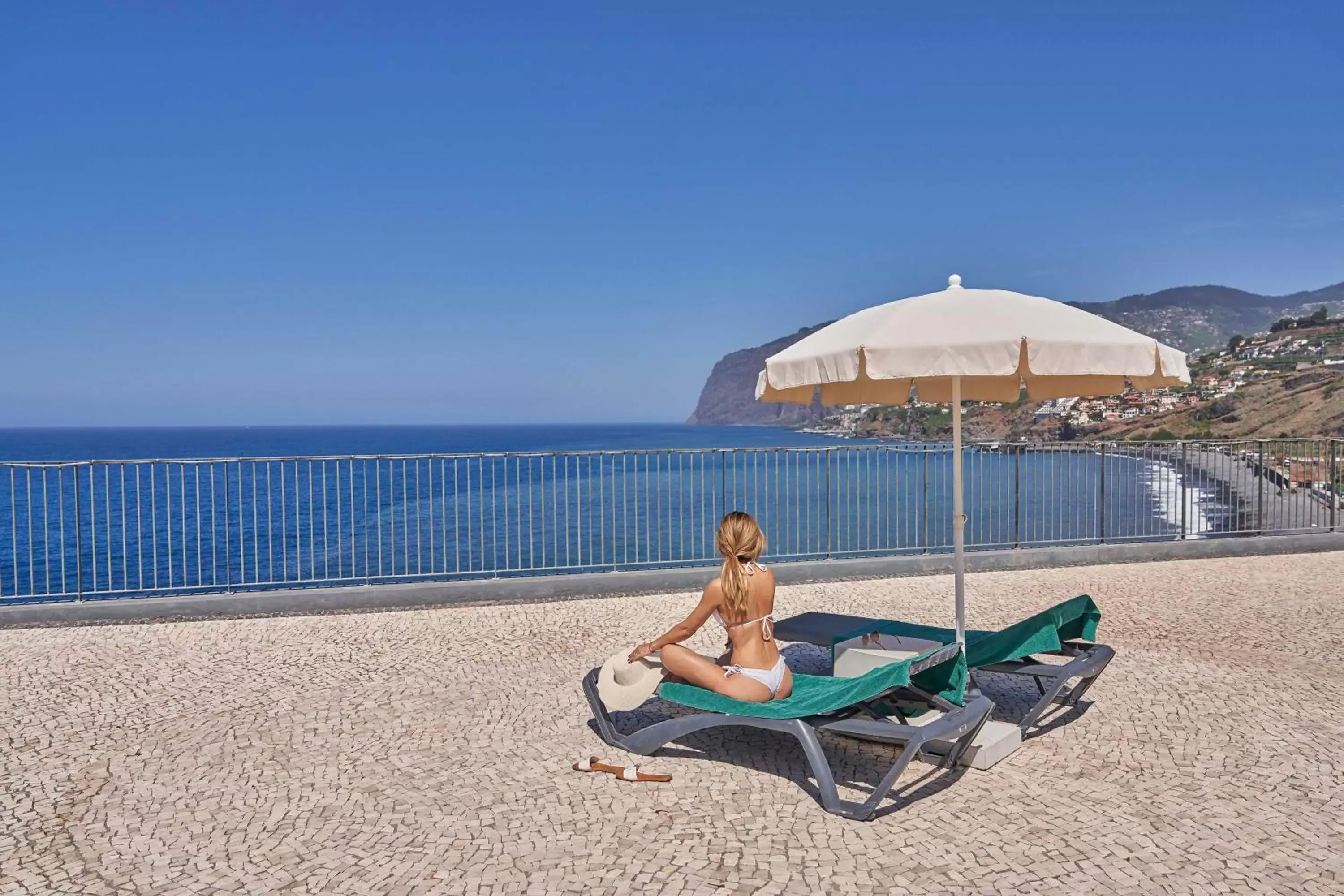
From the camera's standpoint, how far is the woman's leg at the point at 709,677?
435 centimetres

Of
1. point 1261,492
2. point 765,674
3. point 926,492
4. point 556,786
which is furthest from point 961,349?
point 1261,492

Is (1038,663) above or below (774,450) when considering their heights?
below

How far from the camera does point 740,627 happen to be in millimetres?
4418

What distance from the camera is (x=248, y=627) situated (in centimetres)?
776

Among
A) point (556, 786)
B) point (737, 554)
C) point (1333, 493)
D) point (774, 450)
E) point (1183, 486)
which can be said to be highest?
point (774, 450)

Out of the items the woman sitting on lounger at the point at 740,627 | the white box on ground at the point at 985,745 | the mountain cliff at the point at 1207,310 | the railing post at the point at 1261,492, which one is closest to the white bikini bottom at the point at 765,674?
the woman sitting on lounger at the point at 740,627

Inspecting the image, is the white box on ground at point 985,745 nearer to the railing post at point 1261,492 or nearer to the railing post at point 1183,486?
the railing post at point 1183,486

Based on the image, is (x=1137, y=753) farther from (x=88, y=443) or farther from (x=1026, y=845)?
(x=88, y=443)

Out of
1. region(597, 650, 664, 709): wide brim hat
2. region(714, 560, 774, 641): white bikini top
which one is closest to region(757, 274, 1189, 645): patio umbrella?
region(714, 560, 774, 641): white bikini top

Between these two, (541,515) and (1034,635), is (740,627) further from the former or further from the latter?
(541,515)

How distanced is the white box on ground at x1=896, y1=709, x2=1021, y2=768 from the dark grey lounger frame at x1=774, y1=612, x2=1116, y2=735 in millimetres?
122

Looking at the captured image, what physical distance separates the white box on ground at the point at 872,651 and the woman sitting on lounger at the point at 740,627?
69 centimetres

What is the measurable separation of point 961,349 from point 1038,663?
75.3 inches

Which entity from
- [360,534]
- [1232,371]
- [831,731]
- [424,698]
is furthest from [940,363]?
[1232,371]
